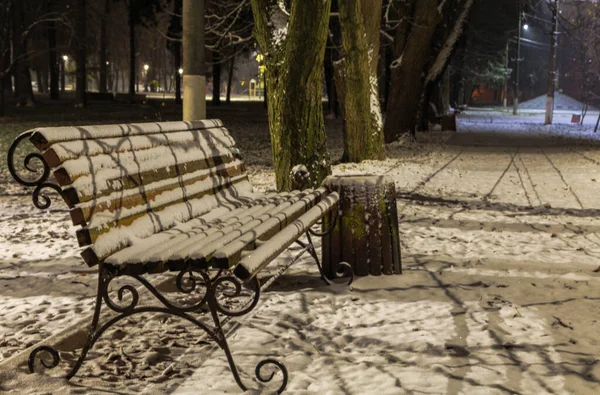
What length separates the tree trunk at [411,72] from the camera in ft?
64.1

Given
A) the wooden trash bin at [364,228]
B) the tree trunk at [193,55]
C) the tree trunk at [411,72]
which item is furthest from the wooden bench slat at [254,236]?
the tree trunk at [411,72]

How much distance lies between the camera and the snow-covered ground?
140 inches

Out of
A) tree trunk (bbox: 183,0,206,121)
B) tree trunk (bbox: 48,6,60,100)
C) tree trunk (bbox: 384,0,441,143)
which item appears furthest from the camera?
tree trunk (bbox: 48,6,60,100)

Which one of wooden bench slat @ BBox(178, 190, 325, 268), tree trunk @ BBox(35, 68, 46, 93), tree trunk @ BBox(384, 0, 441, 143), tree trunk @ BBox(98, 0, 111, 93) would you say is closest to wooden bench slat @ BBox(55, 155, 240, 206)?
wooden bench slat @ BBox(178, 190, 325, 268)

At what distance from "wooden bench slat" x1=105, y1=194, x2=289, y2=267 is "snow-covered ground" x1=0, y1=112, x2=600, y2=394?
60 centimetres

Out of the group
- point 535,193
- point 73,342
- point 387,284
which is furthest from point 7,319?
point 535,193

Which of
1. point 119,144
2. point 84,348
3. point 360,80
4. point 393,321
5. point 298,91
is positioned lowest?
point 393,321

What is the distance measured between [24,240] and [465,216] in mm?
4749

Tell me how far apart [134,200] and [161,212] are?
32 centimetres

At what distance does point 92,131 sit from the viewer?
3.75 meters

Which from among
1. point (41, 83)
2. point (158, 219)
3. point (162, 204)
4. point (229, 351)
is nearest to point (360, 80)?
point (162, 204)

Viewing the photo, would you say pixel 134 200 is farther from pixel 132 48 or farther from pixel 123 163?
pixel 132 48

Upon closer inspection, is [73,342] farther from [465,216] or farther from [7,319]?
[465,216]

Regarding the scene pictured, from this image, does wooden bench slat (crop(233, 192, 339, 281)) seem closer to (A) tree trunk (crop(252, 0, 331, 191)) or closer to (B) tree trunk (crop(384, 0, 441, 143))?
(A) tree trunk (crop(252, 0, 331, 191))
